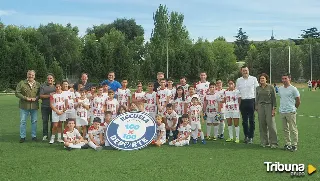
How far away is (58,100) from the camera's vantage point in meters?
10.8

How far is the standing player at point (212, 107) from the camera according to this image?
11.3m

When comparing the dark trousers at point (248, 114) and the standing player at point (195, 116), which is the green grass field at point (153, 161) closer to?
the dark trousers at point (248, 114)

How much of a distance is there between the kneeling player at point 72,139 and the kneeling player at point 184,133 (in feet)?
7.40

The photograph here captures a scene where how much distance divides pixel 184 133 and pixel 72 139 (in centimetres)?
292

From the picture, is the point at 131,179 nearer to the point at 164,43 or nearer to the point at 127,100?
the point at 127,100

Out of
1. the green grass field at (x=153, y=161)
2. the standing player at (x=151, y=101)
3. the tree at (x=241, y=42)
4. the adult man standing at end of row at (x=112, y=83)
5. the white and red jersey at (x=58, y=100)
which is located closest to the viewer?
the green grass field at (x=153, y=161)

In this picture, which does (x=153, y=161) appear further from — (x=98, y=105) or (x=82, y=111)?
(x=82, y=111)

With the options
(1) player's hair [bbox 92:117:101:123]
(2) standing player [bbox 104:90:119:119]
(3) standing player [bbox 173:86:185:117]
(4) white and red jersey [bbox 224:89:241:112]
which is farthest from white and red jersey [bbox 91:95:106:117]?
(4) white and red jersey [bbox 224:89:241:112]

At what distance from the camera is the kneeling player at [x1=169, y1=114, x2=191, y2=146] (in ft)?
33.2

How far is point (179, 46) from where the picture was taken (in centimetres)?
6200

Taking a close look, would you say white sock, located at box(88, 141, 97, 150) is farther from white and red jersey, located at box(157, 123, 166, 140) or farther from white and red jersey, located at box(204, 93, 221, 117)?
white and red jersey, located at box(204, 93, 221, 117)

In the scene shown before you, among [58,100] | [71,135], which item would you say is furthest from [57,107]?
[71,135]

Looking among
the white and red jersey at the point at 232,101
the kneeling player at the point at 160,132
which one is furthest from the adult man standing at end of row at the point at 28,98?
the white and red jersey at the point at 232,101

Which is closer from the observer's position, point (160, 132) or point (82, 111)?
point (160, 132)
